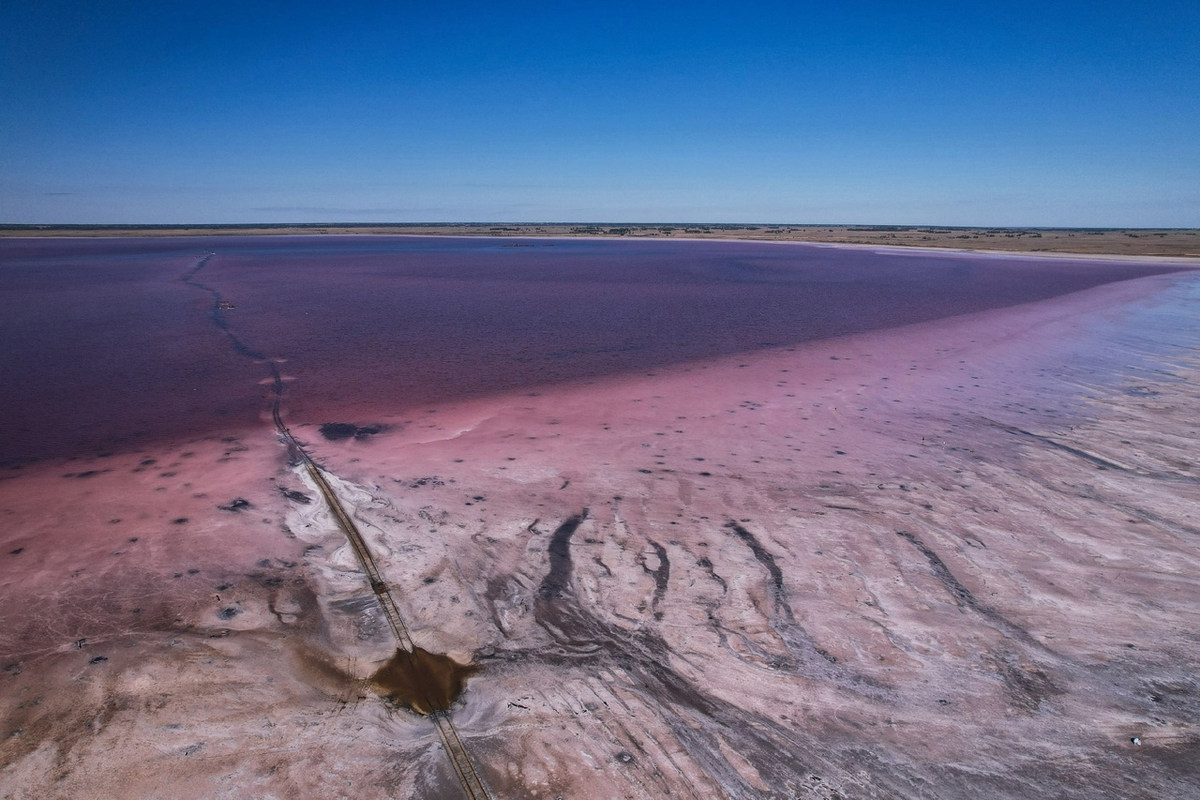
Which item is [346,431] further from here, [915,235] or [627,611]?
[915,235]

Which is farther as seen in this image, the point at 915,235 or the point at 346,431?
the point at 915,235

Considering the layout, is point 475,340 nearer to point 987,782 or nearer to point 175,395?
point 175,395

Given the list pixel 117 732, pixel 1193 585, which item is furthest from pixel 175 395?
pixel 1193 585

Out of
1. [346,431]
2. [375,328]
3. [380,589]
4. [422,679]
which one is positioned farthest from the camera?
[375,328]

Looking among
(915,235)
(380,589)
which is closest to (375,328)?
(380,589)

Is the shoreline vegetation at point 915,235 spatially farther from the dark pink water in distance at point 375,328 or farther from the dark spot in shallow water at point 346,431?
the dark spot in shallow water at point 346,431

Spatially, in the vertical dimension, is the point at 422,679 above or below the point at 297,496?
below

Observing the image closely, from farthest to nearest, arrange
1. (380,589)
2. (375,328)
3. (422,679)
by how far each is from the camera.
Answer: (375,328) → (380,589) → (422,679)
